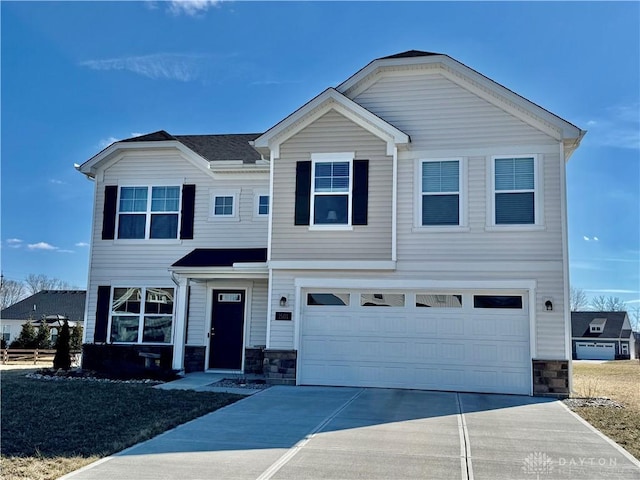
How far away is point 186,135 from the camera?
730 inches

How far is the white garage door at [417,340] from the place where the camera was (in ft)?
38.7

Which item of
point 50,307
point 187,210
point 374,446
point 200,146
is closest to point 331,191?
point 187,210

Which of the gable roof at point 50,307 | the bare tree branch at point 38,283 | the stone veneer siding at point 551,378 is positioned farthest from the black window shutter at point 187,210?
the bare tree branch at point 38,283

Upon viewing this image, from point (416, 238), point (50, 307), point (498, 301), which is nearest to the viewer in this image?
point (498, 301)

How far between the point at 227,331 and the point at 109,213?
14.9 feet

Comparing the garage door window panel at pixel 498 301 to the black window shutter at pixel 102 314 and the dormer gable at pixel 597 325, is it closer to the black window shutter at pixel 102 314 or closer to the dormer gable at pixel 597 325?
the black window shutter at pixel 102 314

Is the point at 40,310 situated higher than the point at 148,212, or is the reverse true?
the point at 148,212

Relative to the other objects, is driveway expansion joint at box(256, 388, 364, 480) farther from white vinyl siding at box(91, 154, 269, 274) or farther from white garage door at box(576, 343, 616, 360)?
white garage door at box(576, 343, 616, 360)

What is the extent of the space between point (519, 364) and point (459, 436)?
4.69 metres

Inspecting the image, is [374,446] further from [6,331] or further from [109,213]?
[6,331]

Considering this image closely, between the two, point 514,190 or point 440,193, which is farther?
point 440,193

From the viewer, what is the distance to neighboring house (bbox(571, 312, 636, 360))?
55969mm

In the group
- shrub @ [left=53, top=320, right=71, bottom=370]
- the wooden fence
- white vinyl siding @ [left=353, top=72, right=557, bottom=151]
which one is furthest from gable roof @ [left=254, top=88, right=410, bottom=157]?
the wooden fence

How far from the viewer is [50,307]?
43.4 meters
